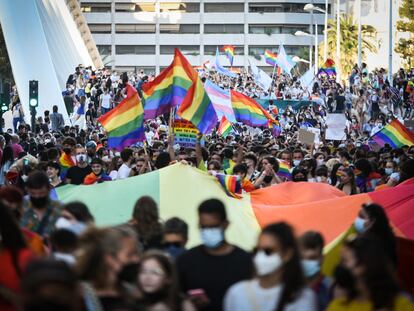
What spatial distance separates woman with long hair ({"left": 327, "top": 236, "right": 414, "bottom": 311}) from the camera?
264 inches

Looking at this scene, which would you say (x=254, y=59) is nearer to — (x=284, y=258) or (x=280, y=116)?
(x=280, y=116)

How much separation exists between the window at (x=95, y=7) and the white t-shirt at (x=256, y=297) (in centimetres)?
12380

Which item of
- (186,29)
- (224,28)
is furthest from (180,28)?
(224,28)

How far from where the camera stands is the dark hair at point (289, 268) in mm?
6930

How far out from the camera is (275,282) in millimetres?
7125

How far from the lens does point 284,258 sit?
716 centimetres

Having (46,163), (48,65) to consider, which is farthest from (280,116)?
(46,163)

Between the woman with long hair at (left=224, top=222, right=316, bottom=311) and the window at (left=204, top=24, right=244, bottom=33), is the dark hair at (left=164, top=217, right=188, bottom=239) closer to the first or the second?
the woman with long hair at (left=224, top=222, right=316, bottom=311)

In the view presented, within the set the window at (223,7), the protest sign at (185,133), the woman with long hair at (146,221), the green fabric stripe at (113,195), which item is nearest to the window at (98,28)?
the window at (223,7)

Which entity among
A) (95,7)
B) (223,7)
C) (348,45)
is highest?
(95,7)

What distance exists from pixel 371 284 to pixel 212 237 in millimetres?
1485

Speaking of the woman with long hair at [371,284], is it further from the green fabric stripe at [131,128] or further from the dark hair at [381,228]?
the green fabric stripe at [131,128]

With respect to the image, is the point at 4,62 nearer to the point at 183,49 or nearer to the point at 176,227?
the point at 183,49

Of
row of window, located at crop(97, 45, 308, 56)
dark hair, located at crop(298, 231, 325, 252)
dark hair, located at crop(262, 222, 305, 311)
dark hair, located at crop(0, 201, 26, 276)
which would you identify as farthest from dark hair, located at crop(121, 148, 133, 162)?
row of window, located at crop(97, 45, 308, 56)
